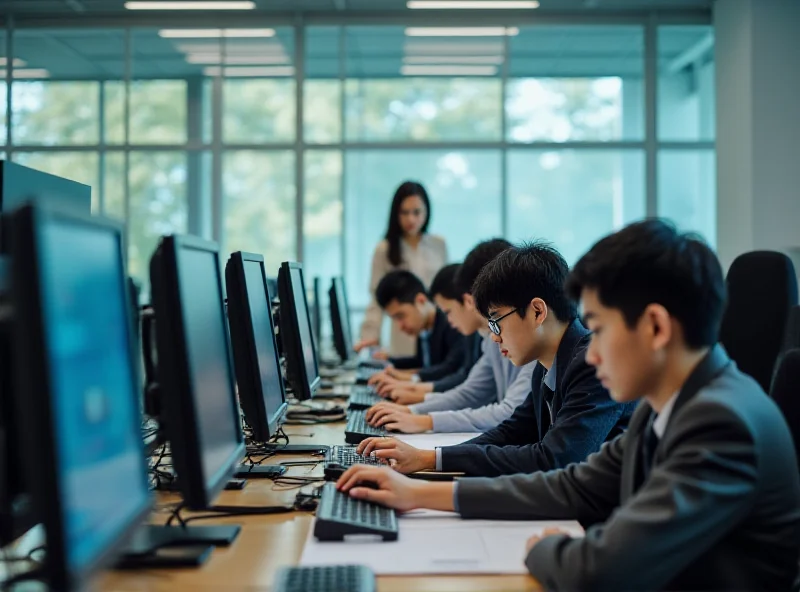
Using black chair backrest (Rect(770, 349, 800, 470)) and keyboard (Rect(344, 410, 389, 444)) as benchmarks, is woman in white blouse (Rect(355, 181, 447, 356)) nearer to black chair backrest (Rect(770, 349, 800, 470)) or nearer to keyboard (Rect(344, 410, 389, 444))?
keyboard (Rect(344, 410, 389, 444))

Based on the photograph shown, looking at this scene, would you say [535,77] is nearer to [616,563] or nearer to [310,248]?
[310,248]

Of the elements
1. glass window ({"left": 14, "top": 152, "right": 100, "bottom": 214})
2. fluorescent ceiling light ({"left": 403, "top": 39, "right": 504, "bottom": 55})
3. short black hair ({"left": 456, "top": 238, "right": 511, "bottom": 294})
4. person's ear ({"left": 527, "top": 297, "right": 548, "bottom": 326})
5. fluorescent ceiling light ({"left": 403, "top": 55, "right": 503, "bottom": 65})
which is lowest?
person's ear ({"left": 527, "top": 297, "right": 548, "bottom": 326})

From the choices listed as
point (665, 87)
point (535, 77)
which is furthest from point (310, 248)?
point (665, 87)

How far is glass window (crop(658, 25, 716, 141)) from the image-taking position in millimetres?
7594

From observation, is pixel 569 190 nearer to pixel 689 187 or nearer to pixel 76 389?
pixel 689 187

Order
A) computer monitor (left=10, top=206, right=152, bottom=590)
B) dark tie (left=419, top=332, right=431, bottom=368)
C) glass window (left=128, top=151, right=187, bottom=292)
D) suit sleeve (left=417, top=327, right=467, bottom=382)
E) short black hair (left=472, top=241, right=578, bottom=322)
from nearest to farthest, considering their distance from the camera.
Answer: computer monitor (left=10, top=206, right=152, bottom=590)
short black hair (left=472, top=241, right=578, bottom=322)
suit sleeve (left=417, top=327, right=467, bottom=382)
dark tie (left=419, top=332, right=431, bottom=368)
glass window (left=128, top=151, right=187, bottom=292)

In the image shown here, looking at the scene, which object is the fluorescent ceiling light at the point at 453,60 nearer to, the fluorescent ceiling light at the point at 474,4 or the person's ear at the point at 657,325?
→ the fluorescent ceiling light at the point at 474,4

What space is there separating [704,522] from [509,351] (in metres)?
0.98

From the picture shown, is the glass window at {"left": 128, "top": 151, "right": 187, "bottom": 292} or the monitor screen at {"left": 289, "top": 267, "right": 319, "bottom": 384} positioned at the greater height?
the glass window at {"left": 128, "top": 151, "right": 187, "bottom": 292}

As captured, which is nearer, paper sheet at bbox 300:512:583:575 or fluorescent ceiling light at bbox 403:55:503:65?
paper sheet at bbox 300:512:583:575

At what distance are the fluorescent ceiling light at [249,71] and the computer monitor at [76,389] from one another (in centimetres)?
674

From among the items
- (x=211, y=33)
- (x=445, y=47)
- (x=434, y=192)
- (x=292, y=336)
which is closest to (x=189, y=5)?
(x=211, y=33)

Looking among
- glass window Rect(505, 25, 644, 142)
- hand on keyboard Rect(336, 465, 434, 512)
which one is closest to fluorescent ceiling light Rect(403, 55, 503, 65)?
glass window Rect(505, 25, 644, 142)

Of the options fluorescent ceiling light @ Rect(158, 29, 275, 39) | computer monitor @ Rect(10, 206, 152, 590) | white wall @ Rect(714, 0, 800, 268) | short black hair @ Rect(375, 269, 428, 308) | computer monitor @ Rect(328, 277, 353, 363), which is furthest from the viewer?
fluorescent ceiling light @ Rect(158, 29, 275, 39)
